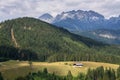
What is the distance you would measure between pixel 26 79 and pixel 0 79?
19646 millimetres

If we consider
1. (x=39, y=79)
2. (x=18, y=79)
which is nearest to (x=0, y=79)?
(x=18, y=79)

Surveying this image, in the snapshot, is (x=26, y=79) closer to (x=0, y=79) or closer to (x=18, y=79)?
(x=18, y=79)

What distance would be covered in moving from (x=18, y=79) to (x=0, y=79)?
44.9ft

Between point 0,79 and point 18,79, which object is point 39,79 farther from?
point 0,79

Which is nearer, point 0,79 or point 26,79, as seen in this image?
point 0,79

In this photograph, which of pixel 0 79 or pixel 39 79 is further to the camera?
pixel 39 79

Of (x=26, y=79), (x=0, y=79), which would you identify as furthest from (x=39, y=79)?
(x=0, y=79)

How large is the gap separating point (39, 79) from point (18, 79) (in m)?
13.6

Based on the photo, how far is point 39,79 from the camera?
199625mm

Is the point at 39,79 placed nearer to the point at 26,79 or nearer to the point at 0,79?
the point at 26,79

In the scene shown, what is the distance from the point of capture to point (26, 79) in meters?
198

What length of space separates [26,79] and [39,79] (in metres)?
8.22

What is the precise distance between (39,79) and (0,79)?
2664 cm
